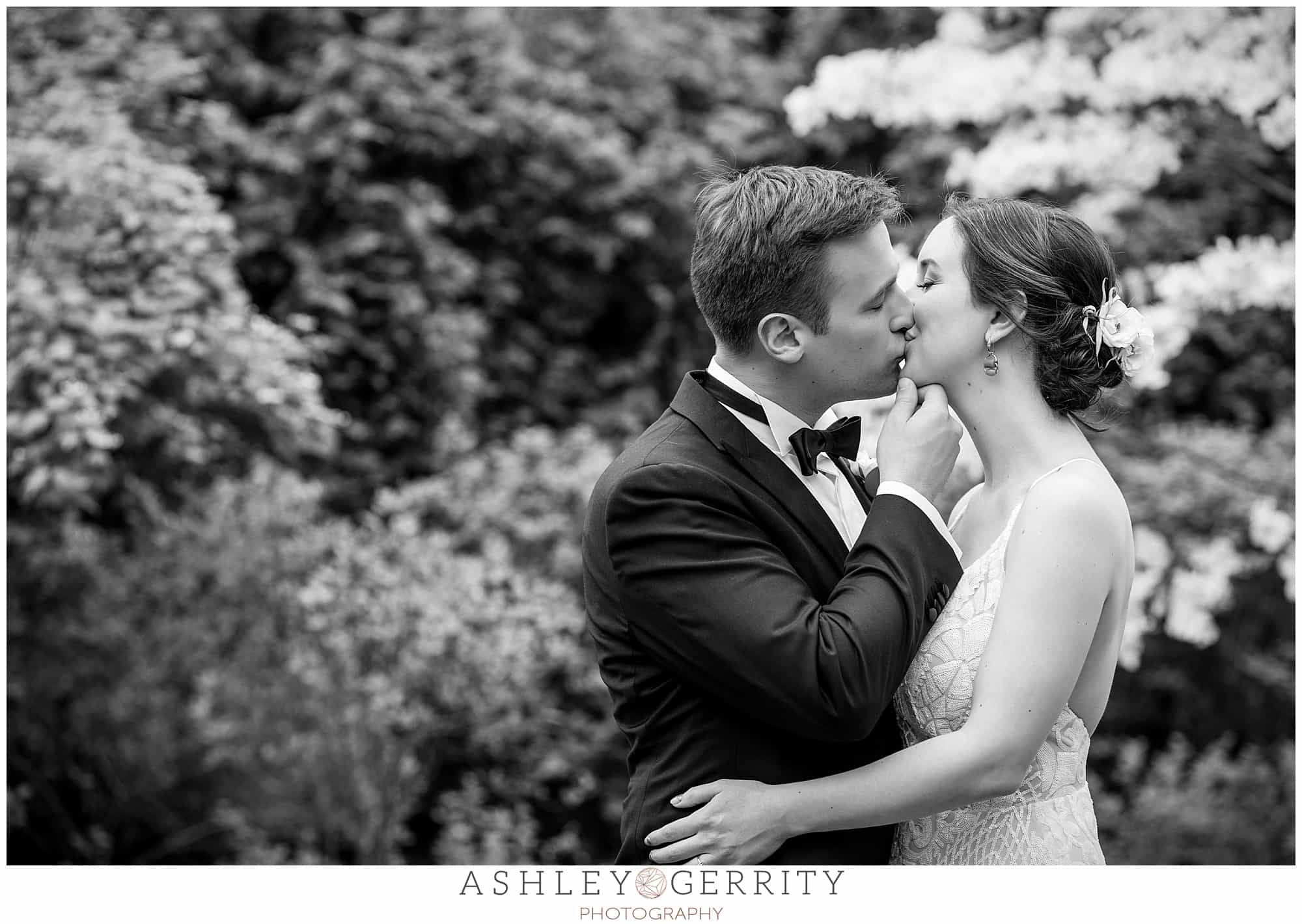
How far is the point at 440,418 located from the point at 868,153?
348cm

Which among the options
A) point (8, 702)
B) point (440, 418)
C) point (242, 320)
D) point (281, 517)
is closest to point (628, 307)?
point (440, 418)

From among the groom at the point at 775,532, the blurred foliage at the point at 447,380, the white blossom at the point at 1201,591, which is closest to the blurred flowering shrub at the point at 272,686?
the blurred foliage at the point at 447,380

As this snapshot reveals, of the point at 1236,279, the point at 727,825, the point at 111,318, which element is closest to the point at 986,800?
the point at 727,825

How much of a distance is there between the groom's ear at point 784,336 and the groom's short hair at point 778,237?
0.04ft

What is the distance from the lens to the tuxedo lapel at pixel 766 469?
2.18 metres

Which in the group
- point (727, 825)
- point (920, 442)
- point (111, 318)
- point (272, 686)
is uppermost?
point (920, 442)

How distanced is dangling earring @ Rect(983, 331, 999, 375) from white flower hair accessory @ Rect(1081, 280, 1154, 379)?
176mm

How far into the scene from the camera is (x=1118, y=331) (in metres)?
2.39

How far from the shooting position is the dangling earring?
94.0 inches

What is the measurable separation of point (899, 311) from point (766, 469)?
1.40ft

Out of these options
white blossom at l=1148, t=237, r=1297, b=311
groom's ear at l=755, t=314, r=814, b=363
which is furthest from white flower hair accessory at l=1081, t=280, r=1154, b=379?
white blossom at l=1148, t=237, r=1297, b=311

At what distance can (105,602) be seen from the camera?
18.0ft

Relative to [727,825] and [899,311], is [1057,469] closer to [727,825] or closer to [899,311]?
[899,311]

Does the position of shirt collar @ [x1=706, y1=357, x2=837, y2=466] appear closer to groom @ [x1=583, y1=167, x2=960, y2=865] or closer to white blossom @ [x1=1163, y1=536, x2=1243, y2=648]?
groom @ [x1=583, y1=167, x2=960, y2=865]
